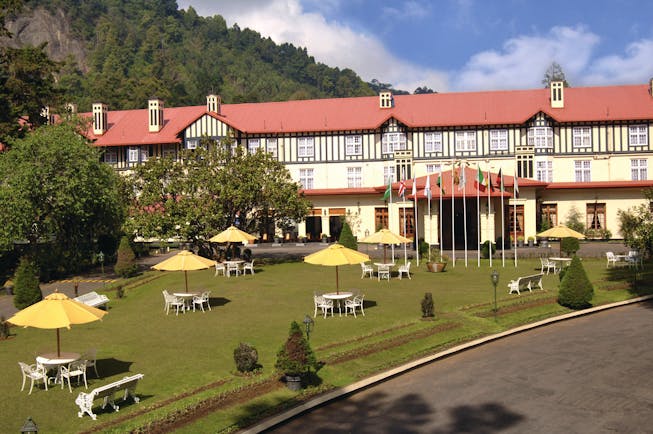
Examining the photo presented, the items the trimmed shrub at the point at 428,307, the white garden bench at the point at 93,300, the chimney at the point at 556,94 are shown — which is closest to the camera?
the trimmed shrub at the point at 428,307

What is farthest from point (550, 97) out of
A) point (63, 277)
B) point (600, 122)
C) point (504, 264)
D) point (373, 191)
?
point (63, 277)

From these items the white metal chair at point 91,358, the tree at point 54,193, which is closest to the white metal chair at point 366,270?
the white metal chair at point 91,358

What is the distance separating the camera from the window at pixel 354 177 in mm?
56375

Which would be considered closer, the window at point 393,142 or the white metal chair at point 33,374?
the white metal chair at point 33,374

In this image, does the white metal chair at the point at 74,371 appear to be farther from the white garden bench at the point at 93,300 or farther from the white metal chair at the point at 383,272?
the white metal chair at the point at 383,272

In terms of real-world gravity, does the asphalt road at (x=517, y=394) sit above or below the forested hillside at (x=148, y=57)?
below

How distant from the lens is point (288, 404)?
14516mm

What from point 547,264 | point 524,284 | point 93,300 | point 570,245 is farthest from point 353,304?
point 570,245

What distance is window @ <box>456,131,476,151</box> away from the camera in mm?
54844

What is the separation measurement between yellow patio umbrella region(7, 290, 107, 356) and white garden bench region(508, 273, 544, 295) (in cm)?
1651

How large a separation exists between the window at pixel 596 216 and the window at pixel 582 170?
2.32 meters

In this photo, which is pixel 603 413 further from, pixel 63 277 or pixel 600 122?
pixel 600 122

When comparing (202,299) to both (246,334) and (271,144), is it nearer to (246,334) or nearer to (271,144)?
(246,334)

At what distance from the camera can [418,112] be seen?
5678 cm
